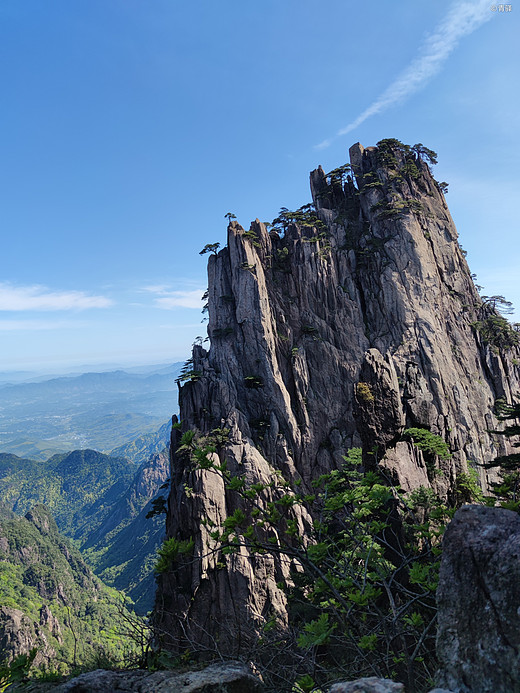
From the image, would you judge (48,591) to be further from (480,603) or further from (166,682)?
(480,603)

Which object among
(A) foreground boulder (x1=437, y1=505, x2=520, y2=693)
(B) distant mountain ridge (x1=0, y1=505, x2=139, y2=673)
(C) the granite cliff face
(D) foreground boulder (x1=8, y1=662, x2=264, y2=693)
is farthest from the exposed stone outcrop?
(B) distant mountain ridge (x1=0, y1=505, x2=139, y2=673)

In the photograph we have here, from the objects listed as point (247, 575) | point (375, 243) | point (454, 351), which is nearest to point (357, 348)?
point (454, 351)

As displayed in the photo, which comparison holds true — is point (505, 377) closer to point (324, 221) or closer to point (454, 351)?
point (454, 351)

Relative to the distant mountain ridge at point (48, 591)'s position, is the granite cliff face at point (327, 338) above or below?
above

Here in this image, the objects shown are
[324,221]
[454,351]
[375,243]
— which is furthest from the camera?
[324,221]

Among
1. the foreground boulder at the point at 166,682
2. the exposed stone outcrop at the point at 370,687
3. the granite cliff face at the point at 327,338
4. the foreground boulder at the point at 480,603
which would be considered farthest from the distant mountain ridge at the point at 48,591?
the foreground boulder at the point at 480,603

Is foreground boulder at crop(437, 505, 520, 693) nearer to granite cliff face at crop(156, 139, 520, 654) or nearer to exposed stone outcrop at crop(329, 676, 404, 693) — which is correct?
exposed stone outcrop at crop(329, 676, 404, 693)

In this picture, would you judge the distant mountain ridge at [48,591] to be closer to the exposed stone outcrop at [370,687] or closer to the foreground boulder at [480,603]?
the exposed stone outcrop at [370,687]
